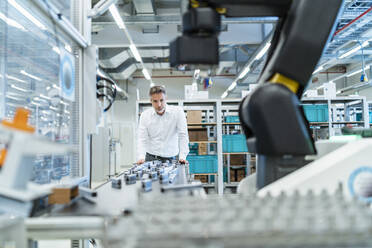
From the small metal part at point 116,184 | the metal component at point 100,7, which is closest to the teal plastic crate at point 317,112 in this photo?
the metal component at point 100,7

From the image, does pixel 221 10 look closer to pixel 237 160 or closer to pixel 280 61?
pixel 280 61

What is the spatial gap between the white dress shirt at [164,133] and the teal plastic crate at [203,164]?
2046 mm

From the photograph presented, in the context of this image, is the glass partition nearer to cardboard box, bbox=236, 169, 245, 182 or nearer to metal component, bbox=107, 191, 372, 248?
metal component, bbox=107, 191, 372, 248

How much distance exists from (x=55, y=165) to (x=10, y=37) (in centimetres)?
81

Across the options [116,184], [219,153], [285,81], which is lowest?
[219,153]

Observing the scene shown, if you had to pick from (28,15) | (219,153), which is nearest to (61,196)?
(28,15)

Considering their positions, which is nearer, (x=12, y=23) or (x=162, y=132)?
(x=12, y=23)

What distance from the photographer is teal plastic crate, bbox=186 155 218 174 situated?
16.9ft

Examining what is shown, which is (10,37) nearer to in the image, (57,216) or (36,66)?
(36,66)

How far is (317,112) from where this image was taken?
5.38m

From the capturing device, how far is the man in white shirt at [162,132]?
119 inches

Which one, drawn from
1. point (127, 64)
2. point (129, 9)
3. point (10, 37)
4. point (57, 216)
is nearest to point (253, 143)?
point (57, 216)

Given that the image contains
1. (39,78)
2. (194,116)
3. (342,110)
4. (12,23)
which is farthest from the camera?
(342,110)

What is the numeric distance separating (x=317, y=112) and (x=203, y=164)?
242cm
